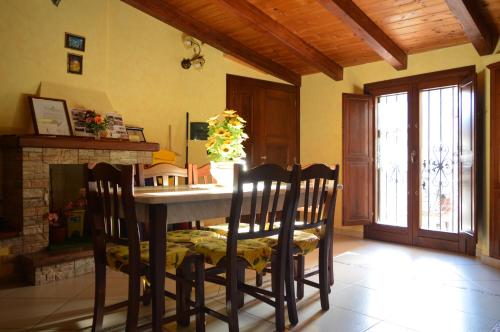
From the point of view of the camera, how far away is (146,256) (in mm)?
2012

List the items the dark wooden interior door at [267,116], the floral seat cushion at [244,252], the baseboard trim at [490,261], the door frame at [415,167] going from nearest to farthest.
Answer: the floral seat cushion at [244,252]
the baseboard trim at [490,261]
the door frame at [415,167]
the dark wooden interior door at [267,116]

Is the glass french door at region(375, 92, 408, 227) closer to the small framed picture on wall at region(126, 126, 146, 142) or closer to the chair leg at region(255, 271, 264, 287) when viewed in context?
the chair leg at region(255, 271, 264, 287)

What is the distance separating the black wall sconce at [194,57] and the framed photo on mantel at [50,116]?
1.62m

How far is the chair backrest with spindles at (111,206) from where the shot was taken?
185 centimetres

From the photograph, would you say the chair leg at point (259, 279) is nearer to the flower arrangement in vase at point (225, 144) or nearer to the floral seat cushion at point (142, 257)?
the flower arrangement in vase at point (225, 144)

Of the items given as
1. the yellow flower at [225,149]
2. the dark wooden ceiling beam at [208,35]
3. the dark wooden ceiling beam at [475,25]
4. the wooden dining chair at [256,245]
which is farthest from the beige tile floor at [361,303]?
the dark wooden ceiling beam at [208,35]

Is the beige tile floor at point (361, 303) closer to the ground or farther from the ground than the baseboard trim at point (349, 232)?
closer to the ground

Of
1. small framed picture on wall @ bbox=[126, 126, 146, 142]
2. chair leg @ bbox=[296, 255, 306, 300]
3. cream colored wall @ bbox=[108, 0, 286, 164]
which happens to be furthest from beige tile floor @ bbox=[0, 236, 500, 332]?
cream colored wall @ bbox=[108, 0, 286, 164]

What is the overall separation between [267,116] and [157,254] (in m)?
4.01

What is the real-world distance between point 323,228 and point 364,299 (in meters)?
0.69

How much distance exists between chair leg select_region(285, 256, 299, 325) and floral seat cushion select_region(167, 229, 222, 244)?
49 centimetres

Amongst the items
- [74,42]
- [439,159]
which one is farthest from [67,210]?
[439,159]

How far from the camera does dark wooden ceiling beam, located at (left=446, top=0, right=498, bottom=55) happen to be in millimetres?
3314

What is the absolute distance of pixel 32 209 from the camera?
336 centimetres
